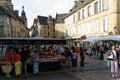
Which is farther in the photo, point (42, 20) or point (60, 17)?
point (42, 20)

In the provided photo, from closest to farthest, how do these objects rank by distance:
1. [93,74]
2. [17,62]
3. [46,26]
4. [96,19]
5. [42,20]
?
[93,74] → [17,62] → [96,19] → [46,26] → [42,20]

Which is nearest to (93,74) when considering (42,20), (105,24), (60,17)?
(105,24)

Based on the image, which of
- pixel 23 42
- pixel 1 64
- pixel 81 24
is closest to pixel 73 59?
pixel 23 42

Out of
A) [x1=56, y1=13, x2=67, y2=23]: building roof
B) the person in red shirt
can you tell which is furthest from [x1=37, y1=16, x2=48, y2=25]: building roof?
the person in red shirt

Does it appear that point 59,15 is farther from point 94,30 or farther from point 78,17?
point 94,30

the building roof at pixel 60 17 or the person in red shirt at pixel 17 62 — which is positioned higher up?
the building roof at pixel 60 17

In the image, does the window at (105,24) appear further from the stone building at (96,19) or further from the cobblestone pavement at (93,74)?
the cobblestone pavement at (93,74)

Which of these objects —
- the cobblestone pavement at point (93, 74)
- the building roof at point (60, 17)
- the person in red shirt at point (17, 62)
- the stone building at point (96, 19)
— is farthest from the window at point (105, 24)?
the building roof at point (60, 17)

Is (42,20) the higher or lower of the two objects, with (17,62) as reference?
higher

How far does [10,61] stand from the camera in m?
19.0

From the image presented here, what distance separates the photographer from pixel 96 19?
46219mm

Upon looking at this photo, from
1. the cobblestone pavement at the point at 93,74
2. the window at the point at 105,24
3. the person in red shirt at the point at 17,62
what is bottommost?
the cobblestone pavement at the point at 93,74

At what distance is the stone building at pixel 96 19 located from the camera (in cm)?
3925

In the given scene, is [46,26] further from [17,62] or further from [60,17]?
[17,62]
